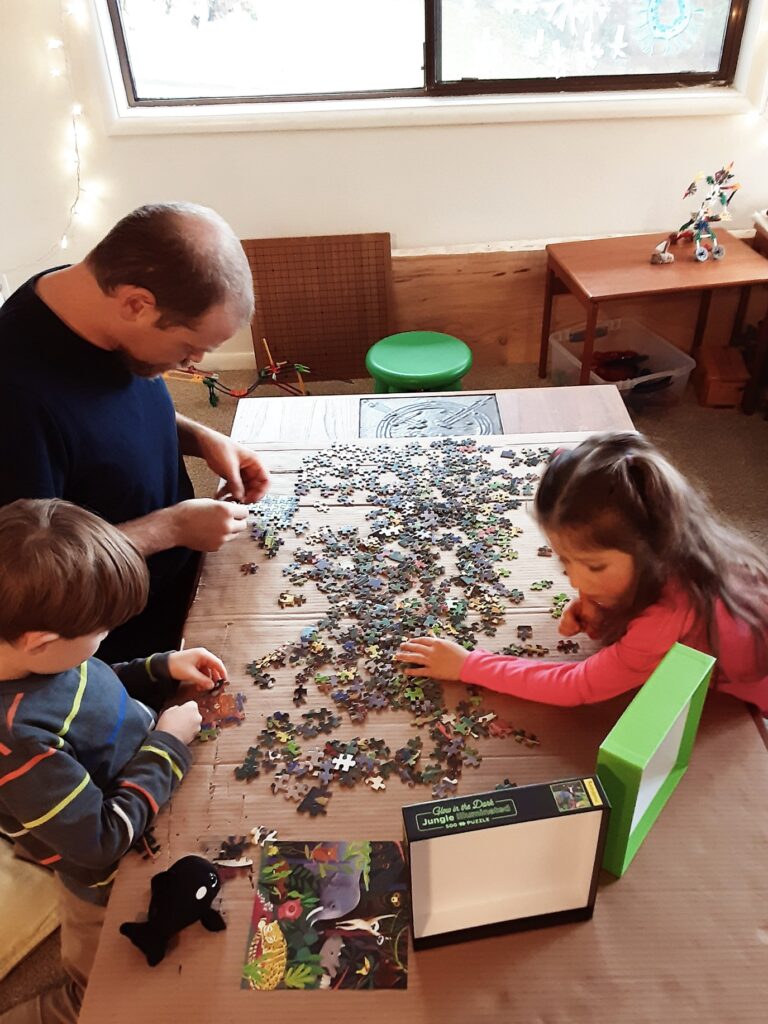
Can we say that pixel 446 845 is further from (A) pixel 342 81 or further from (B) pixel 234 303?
(A) pixel 342 81

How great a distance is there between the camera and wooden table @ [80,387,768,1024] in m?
0.90

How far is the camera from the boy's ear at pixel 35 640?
1.04 meters

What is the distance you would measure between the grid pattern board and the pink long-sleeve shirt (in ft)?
8.44

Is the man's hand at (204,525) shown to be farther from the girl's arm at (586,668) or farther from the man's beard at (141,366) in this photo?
the girl's arm at (586,668)

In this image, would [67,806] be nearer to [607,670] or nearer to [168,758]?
[168,758]

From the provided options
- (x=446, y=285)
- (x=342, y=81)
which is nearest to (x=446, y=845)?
(x=446, y=285)

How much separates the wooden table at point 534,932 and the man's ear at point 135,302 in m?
0.67

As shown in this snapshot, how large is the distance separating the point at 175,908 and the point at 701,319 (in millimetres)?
3405

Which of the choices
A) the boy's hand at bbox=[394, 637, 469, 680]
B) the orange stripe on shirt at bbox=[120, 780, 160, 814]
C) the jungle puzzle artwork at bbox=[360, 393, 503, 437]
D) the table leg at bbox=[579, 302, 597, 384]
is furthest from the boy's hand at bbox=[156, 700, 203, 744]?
the table leg at bbox=[579, 302, 597, 384]

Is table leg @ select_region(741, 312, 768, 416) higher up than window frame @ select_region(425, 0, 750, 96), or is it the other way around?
window frame @ select_region(425, 0, 750, 96)

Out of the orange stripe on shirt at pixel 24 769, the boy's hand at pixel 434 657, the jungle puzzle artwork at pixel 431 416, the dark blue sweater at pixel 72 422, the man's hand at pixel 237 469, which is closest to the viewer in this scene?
the orange stripe on shirt at pixel 24 769

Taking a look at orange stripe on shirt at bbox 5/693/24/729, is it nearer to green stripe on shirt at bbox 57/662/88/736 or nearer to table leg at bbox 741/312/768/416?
green stripe on shirt at bbox 57/662/88/736

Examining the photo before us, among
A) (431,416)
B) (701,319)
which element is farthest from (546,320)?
(431,416)

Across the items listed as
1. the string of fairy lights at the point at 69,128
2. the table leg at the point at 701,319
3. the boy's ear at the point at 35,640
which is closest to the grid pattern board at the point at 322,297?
the string of fairy lights at the point at 69,128
